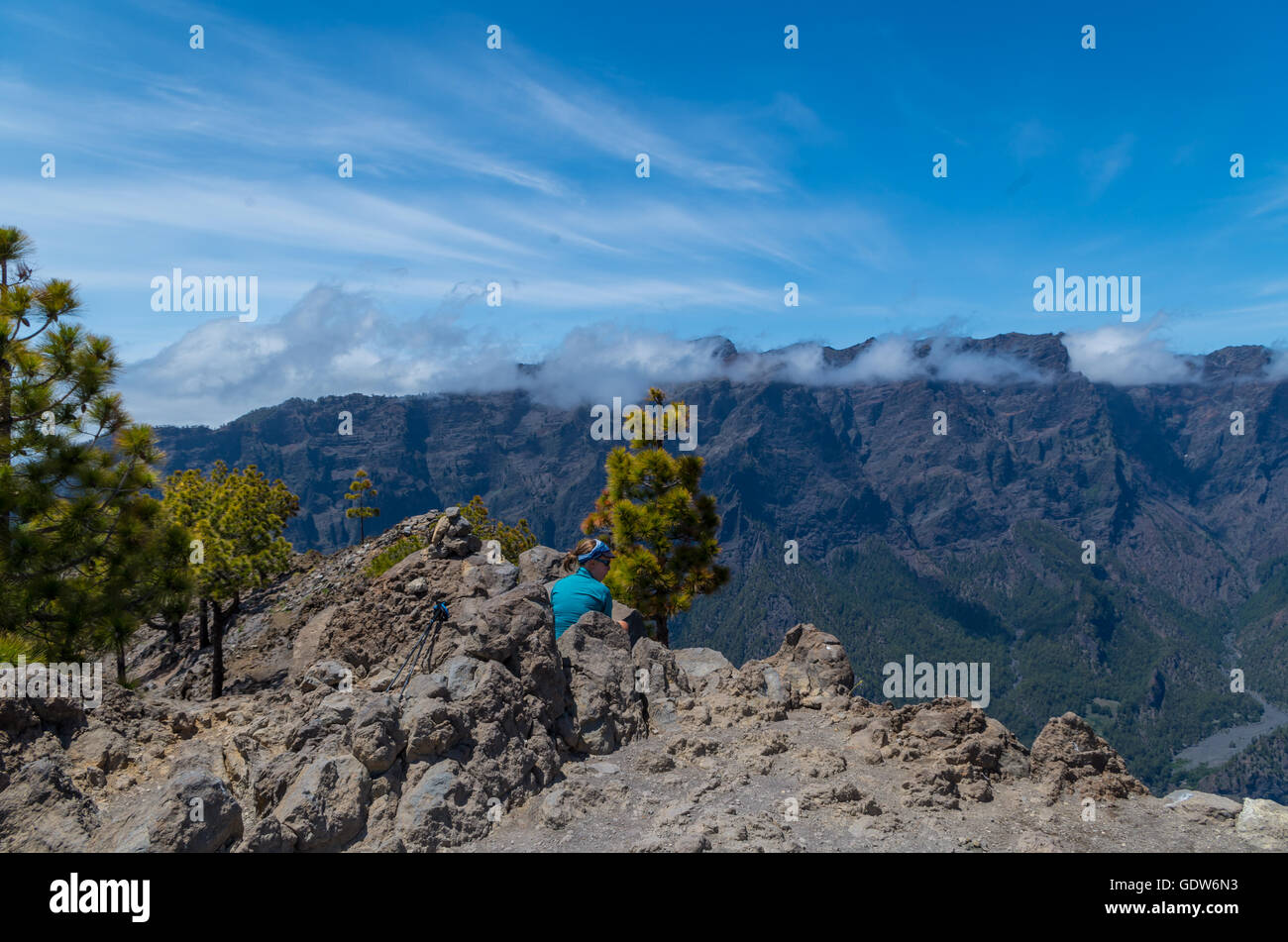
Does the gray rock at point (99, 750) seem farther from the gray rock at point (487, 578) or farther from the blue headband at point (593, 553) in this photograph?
the blue headband at point (593, 553)

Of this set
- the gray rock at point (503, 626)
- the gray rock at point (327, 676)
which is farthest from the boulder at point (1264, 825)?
the gray rock at point (327, 676)

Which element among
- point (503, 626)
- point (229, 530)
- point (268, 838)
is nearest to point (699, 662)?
point (503, 626)

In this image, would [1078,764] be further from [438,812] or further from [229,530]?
[229,530]

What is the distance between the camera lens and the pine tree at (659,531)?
30.3m

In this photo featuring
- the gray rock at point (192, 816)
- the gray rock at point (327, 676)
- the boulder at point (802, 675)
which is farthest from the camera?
the boulder at point (802, 675)

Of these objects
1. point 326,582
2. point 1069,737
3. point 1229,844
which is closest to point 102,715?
point 1069,737

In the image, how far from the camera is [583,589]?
13672 millimetres

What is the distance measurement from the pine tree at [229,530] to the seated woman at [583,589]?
27.7 m

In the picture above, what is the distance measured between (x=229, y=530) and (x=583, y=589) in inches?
1298

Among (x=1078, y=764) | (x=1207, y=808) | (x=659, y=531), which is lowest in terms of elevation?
(x=1207, y=808)

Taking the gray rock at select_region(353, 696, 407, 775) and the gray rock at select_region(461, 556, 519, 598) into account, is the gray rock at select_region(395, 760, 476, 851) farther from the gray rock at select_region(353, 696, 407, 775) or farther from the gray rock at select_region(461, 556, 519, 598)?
the gray rock at select_region(461, 556, 519, 598)

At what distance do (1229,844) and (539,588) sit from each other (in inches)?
341

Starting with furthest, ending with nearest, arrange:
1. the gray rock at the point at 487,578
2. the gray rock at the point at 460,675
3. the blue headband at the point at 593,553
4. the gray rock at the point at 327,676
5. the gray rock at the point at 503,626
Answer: the blue headband at the point at 593,553, the gray rock at the point at 487,578, the gray rock at the point at 327,676, the gray rock at the point at 503,626, the gray rock at the point at 460,675

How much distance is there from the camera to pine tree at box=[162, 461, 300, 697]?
1481 inches
